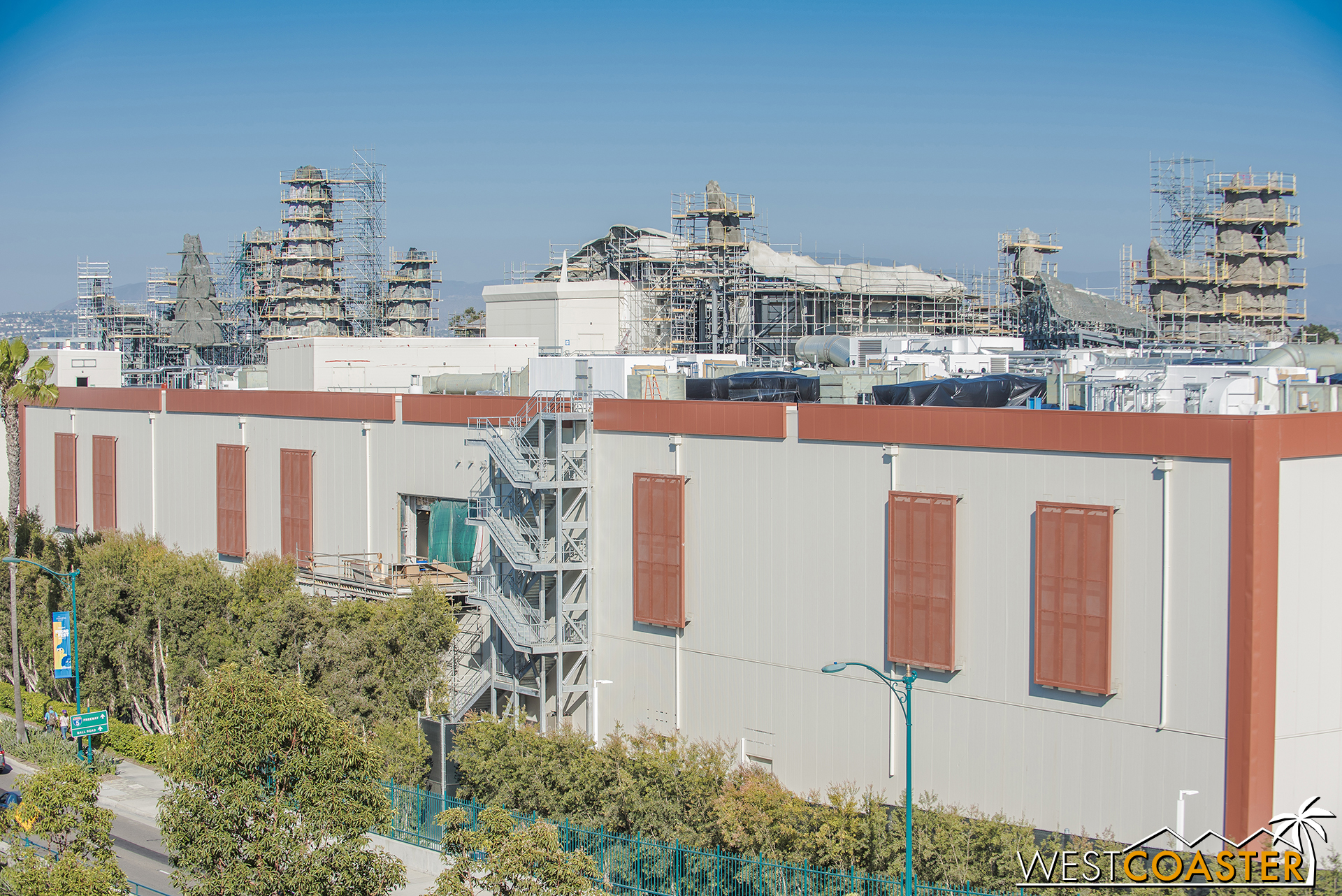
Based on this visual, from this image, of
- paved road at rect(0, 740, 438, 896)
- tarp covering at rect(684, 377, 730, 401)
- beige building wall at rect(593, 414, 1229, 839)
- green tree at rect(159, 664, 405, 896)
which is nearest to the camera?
green tree at rect(159, 664, 405, 896)

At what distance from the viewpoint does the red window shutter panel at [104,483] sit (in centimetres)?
5372

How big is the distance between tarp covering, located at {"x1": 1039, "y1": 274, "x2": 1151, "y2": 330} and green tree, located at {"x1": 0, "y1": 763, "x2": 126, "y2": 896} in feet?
205

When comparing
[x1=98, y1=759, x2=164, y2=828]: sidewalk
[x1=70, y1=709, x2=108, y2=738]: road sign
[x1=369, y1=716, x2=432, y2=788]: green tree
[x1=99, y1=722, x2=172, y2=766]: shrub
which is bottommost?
[x1=98, y1=759, x2=164, y2=828]: sidewalk

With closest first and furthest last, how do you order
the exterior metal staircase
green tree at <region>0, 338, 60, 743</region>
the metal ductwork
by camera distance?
1. the exterior metal staircase
2. green tree at <region>0, 338, 60, 743</region>
3. the metal ductwork

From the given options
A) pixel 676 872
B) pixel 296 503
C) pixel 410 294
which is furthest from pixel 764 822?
pixel 410 294

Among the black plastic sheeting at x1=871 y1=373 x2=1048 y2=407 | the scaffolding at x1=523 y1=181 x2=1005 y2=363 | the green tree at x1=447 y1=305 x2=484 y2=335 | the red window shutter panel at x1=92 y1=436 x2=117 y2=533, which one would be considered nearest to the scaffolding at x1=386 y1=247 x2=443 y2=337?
the green tree at x1=447 y1=305 x2=484 y2=335

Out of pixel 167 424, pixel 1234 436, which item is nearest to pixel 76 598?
pixel 167 424

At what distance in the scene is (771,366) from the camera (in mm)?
59375

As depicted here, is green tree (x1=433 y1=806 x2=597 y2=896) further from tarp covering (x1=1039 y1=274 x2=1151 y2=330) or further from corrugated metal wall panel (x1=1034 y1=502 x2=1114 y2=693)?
tarp covering (x1=1039 y1=274 x2=1151 y2=330)

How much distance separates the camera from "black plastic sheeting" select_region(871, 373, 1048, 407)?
33.4 m

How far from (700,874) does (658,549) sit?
8.71m

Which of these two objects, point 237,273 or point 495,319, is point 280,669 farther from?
point 237,273

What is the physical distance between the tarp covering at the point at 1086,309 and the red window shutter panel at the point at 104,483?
162 feet

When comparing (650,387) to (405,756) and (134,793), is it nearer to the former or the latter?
(405,756)
